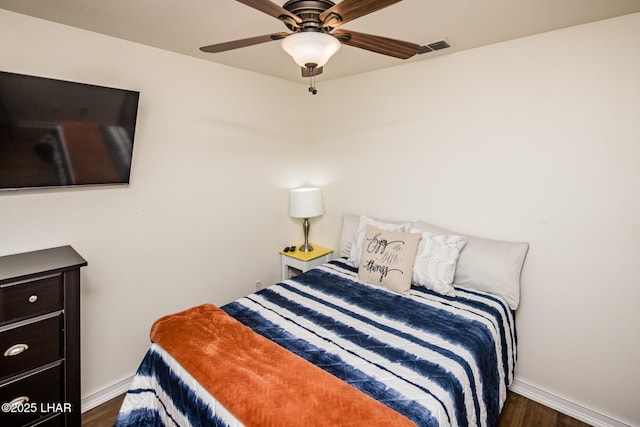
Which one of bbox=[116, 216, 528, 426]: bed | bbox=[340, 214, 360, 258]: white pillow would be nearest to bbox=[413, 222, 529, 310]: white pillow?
bbox=[116, 216, 528, 426]: bed

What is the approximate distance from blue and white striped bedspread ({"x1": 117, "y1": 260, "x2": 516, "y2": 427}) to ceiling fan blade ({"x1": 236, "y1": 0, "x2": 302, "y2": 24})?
1545 mm

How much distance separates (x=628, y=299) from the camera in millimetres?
1941

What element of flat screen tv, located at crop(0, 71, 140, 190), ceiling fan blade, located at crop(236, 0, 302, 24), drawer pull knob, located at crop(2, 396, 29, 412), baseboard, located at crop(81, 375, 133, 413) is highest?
ceiling fan blade, located at crop(236, 0, 302, 24)

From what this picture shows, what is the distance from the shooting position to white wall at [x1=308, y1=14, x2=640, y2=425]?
6.31 ft

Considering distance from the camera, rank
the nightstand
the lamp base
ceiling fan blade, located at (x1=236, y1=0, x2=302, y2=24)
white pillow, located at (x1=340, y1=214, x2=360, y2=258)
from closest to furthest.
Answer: ceiling fan blade, located at (x1=236, y1=0, x2=302, y2=24)
white pillow, located at (x1=340, y1=214, x2=360, y2=258)
the nightstand
the lamp base

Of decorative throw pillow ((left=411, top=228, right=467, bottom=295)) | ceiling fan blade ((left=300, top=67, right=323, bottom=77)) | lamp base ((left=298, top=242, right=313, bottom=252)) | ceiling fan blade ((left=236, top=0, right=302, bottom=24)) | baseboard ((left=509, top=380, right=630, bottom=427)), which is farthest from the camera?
lamp base ((left=298, top=242, right=313, bottom=252))

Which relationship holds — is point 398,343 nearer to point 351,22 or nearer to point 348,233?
point 348,233

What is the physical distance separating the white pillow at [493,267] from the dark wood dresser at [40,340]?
2448mm

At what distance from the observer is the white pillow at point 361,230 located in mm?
2717

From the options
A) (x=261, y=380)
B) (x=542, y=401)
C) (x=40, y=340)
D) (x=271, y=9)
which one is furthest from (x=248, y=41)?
(x=542, y=401)

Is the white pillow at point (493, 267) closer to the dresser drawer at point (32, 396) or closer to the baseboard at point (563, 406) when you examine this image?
the baseboard at point (563, 406)

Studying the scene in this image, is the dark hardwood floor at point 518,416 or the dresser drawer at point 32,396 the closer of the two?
the dresser drawer at point 32,396

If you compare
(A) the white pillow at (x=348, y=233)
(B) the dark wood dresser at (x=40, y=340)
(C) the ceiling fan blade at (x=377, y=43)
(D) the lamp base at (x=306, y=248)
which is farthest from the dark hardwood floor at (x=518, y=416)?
(C) the ceiling fan blade at (x=377, y=43)

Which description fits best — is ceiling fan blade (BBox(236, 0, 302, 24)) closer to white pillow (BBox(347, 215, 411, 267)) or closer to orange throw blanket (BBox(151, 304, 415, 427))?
orange throw blanket (BBox(151, 304, 415, 427))
